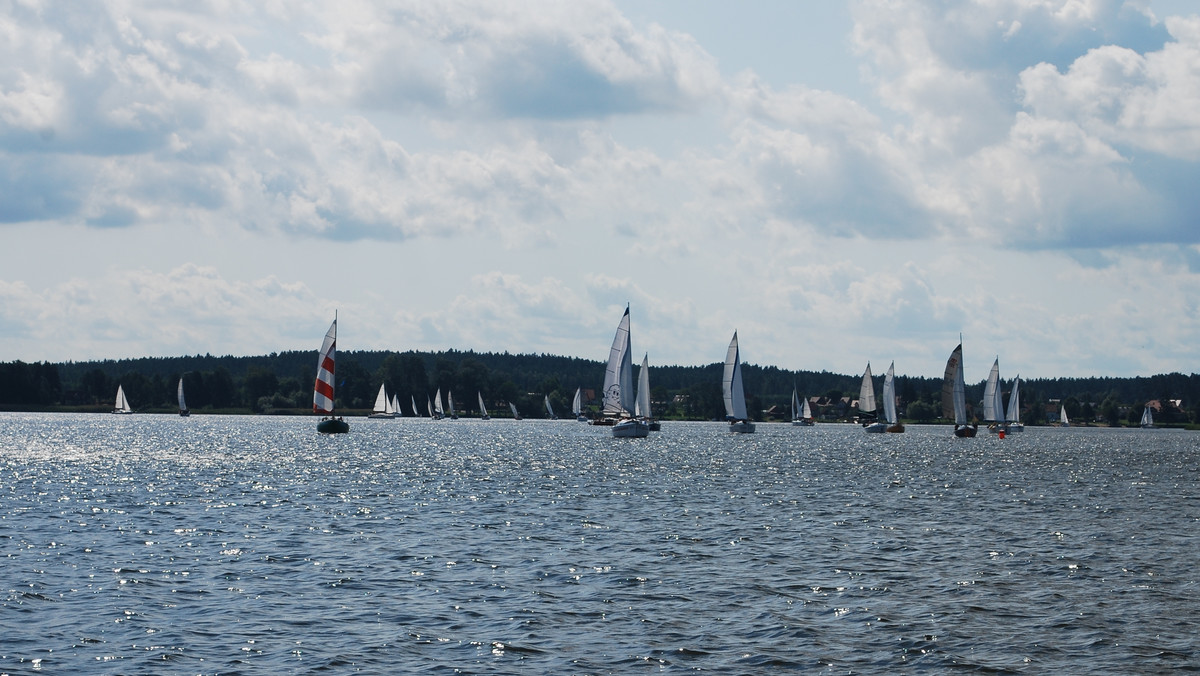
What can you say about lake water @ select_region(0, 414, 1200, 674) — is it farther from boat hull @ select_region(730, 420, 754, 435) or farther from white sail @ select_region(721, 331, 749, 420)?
boat hull @ select_region(730, 420, 754, 435)

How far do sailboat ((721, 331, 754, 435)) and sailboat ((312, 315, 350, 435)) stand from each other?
4889cm

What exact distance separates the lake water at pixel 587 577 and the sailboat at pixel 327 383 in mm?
62831

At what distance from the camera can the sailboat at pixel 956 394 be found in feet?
553

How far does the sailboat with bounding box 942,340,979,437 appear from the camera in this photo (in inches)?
6634

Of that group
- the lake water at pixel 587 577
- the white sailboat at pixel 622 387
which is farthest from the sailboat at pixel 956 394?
the lake water at pixel 587 577

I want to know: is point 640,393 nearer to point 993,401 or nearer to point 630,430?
→ point 630,430

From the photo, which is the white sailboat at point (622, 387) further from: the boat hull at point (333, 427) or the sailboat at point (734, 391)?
the boat hull at point (333, 427)

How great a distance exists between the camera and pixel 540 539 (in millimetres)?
41312

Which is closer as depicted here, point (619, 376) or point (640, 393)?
point (619, 376)

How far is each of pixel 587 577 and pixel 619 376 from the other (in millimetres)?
94254

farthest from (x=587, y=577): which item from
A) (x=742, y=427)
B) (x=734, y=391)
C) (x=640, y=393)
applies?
(x=742, y=427)

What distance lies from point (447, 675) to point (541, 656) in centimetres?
231

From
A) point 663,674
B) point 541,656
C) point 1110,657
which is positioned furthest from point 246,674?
point 1110,657

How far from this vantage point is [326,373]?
13425 centimetres
